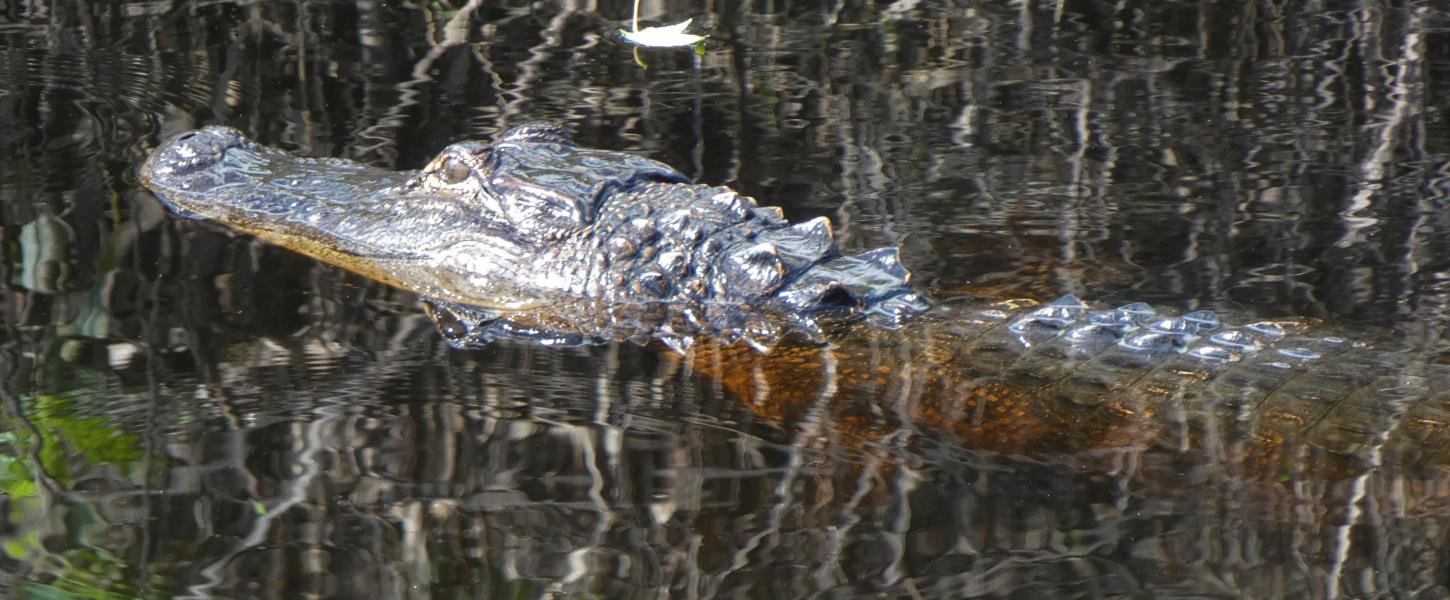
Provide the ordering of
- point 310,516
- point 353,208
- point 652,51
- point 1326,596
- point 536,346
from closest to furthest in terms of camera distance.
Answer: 1. point 1326,596
2. point 310,516
3. point 536,346
4. point 353,208
5. point 652,51

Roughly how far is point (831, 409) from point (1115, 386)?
61cm

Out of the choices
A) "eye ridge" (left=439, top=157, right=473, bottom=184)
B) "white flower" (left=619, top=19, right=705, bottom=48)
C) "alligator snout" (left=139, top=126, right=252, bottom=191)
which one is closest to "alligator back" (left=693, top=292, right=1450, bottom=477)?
"eye ridge" (left=439, top=157, right=473, bottom=184)

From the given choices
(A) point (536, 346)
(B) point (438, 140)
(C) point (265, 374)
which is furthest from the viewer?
(B) point (438, 140)

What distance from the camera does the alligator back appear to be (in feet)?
9.96

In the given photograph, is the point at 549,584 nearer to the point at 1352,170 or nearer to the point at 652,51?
the point at 1352,170

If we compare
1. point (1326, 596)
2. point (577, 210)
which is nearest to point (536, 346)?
point (577, 210)

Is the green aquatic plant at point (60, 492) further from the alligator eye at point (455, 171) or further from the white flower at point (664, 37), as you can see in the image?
the white flower at point (664, 37)

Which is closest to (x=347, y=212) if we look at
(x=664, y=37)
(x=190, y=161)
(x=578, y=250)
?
(x=190, y=161)

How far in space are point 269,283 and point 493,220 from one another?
0.62m

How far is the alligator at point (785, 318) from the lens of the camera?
3156mm

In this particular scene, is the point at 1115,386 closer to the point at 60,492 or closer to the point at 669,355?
the point at 669,355

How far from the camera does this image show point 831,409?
11.2 ft

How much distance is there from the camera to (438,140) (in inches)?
222

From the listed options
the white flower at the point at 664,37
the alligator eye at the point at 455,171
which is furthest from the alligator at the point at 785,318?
the white flower at the point at 664,37
